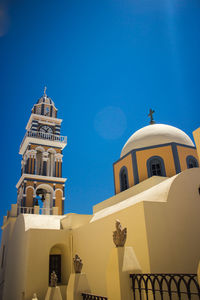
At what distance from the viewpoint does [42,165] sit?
19.1 metres

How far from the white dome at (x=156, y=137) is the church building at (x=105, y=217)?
0.05m

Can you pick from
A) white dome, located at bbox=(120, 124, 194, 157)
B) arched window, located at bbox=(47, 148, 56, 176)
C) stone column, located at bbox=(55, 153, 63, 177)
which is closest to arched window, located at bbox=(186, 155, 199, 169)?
white dome, located at bbox=(120, 124, 194, 157)

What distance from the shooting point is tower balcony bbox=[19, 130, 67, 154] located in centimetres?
1961

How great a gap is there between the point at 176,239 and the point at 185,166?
20.2ft

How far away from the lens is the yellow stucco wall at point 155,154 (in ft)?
41.2

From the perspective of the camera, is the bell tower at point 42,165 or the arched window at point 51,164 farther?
the arched window at point 51,164

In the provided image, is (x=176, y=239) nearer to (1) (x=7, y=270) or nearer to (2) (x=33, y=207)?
(1) (x=7, y=270)

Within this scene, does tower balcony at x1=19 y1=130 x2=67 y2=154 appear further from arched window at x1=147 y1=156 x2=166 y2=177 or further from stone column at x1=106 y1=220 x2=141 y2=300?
stone column at x1=106 y1=220 x2=141 y2=300

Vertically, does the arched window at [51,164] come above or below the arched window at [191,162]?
above

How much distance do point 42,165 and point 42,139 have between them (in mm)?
2168

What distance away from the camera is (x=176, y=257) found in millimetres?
6883

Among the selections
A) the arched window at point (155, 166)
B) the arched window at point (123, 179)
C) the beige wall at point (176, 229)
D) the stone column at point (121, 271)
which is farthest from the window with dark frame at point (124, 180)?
the stone column at point (121, 271)

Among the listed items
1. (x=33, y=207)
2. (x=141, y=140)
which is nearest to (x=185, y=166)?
(x=141, y=140)

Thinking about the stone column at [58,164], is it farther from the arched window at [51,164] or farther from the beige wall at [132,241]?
the beige wall at [132,241]
